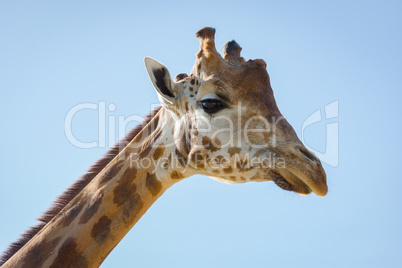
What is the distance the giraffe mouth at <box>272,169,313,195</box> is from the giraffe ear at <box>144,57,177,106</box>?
1715 millimetres

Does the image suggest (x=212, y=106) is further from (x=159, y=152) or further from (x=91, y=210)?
(x=91, y=210)

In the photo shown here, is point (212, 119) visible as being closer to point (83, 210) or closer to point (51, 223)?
point (83, 210)

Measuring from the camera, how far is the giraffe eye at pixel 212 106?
678cm

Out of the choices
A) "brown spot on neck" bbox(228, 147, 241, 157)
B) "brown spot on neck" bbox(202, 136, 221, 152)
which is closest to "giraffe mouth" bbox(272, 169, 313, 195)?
"brown spot on neck" bbox(228, 147, 241, 157)

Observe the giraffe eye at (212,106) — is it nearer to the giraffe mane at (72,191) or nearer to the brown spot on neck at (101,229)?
the giraffe mane at (72,191)

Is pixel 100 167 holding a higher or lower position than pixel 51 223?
higher

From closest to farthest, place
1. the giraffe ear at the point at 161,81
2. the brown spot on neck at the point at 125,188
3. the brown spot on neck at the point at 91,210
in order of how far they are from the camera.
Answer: the brown spot on neck at the point at 91,210, the brown spot on neck at the point at 125,188, the giraffe ear at the point at 161,81

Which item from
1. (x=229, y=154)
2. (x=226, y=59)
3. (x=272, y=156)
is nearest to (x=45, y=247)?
(x=229, y=154)

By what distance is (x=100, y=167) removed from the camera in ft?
24.1

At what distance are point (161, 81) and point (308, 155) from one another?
7.09 ft

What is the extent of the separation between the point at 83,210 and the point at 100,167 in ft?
2.79

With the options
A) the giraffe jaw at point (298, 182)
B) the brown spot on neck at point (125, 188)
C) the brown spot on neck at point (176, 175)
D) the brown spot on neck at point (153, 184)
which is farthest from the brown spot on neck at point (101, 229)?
the giraffe jaw at point (298, 182)

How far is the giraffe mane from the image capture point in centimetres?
693

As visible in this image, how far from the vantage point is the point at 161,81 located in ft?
23.1
